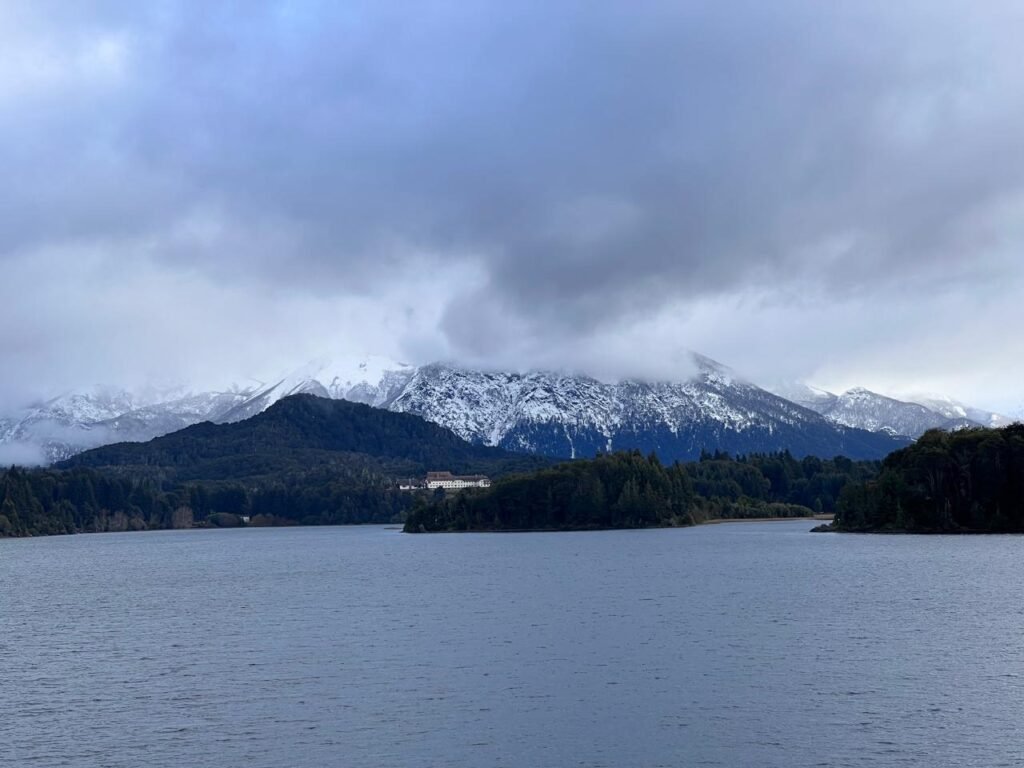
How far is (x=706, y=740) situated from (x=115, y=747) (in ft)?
84.9

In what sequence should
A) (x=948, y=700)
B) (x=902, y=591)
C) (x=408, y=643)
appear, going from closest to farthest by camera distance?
(x=948, y=700) → (x=408, y=643) → (x=902, y=591)

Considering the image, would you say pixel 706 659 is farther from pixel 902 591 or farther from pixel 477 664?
pixel 902 591

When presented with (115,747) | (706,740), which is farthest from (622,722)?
(115,747)

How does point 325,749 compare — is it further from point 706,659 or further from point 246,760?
point 706,659

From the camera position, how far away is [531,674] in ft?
216

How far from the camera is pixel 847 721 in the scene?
51.9 meters

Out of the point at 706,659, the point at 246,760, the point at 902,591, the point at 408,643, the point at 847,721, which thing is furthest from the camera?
the point at 902,591

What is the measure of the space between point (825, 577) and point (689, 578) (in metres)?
14.4

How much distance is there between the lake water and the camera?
49.2 m

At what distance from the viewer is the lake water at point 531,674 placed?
49.2 metres

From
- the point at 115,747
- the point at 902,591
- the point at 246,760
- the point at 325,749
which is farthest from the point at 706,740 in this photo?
the point at 902,591

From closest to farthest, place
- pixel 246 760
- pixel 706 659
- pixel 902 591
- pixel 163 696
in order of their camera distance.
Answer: pixel 246 760 → pixel 163 696 → pixel 706 659 → pixel 902 591

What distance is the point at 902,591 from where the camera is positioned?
105 meters

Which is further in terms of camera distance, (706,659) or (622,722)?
(706,659)
